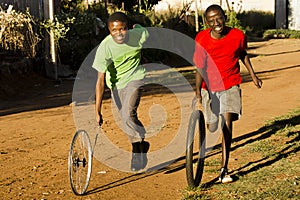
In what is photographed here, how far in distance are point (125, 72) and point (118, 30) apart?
0.57 meters

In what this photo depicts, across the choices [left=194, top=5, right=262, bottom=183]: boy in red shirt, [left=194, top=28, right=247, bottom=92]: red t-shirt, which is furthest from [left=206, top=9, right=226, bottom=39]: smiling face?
[left=194, top=28, right=247, bottom=92]: red t-shirt

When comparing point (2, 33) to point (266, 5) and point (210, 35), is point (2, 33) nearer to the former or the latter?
point (210, 35)

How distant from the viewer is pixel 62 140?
8.78 meters

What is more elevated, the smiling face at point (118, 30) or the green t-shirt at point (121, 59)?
the smiling face at point (118, 30)

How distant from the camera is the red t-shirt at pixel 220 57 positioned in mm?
6316

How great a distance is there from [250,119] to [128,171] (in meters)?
3.60

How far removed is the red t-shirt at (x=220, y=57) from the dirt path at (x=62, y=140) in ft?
3.62

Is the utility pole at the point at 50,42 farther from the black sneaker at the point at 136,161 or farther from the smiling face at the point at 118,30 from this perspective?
the smiling face at the point at 118,30

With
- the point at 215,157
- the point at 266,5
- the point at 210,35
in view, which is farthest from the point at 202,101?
the point at 266,5

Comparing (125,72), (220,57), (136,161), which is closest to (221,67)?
(220,57)

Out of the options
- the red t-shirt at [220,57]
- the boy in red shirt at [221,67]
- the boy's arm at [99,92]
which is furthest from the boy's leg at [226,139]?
the boy's arm at [99,92]

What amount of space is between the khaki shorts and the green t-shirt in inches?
32.9

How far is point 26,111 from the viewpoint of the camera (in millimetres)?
11219

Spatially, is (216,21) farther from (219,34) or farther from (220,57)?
(220,57)
